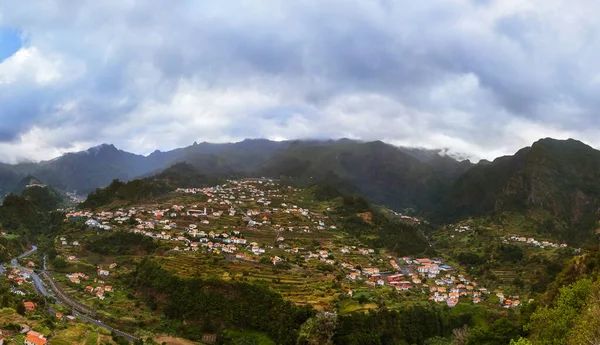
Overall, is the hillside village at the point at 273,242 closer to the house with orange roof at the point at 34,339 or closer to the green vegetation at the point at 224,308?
the green vegetation at the point at 224,308

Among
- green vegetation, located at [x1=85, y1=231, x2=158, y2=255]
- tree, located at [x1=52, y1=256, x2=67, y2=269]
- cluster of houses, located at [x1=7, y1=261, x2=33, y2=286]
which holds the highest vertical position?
green vegetation, located at [x1=85, y1=231, x2=158, y2=255]

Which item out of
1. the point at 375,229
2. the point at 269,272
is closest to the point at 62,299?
the point at 269,272

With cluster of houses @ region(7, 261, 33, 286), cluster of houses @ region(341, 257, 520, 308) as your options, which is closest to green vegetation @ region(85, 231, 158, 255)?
cluster of houses @ region(7, 261, 33, 286)

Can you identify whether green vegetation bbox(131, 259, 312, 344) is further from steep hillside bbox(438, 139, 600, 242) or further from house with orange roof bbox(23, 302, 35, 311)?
steep hillside bbox(438, 139, 600, 242)

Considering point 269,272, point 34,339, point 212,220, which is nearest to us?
point 34,339

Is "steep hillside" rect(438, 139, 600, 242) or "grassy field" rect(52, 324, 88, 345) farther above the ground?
"steep hillside" rect(438, 139, 600, 242)

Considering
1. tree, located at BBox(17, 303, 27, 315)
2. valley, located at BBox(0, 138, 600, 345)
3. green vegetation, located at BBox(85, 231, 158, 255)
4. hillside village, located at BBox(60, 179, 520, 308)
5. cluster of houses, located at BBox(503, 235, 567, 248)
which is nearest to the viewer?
tree, located at BBox(17, 303, 27, 315)

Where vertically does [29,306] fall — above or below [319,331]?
above

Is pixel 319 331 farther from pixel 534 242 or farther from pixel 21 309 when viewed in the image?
pixel 534 242

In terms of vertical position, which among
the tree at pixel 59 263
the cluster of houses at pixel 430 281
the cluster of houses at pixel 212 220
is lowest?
the cluster of houses at pixel 430 281

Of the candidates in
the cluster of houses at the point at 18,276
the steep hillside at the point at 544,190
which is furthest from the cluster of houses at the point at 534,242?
the cluster of houses at the point at 18,276
